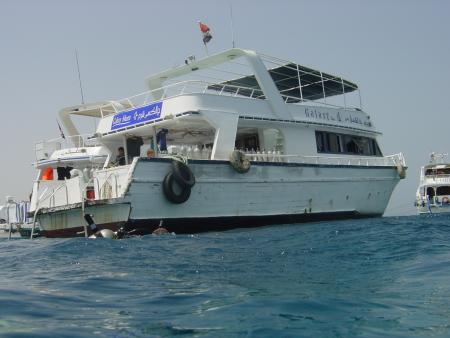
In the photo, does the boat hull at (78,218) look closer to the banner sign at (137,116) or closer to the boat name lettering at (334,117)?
the banner sign at (137,116)

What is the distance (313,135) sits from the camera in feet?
57.2

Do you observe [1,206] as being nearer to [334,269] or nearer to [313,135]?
[313,135]

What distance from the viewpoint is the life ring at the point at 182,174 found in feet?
41.0

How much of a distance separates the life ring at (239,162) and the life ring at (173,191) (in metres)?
1.58

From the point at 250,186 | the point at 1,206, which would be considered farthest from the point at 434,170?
the point at 1,206

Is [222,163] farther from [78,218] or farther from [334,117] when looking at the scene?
[334,117]

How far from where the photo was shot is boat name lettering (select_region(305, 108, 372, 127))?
684 inches

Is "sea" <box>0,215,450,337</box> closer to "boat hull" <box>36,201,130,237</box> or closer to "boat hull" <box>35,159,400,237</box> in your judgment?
"boat hull" <box>36,201,130,237</box>

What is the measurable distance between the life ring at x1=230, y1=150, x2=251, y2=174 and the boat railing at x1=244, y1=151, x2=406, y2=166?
0.70 meters

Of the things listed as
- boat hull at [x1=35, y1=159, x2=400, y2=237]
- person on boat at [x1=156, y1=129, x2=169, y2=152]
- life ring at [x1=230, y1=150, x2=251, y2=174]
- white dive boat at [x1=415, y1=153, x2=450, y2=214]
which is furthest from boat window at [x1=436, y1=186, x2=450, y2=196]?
person on boat at [x1=156, y1=129, x2=169, y2=152]

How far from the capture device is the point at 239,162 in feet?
44.9

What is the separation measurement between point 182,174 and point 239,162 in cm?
183

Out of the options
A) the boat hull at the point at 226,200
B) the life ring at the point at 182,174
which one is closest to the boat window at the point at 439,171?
the boat hull at the point at 226,200

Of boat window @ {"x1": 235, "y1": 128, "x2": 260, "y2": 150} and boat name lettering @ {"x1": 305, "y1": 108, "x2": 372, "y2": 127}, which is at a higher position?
boat name lettering @ {"x1": 305, "y1": 108, "x2": 372, "y2": 127}
